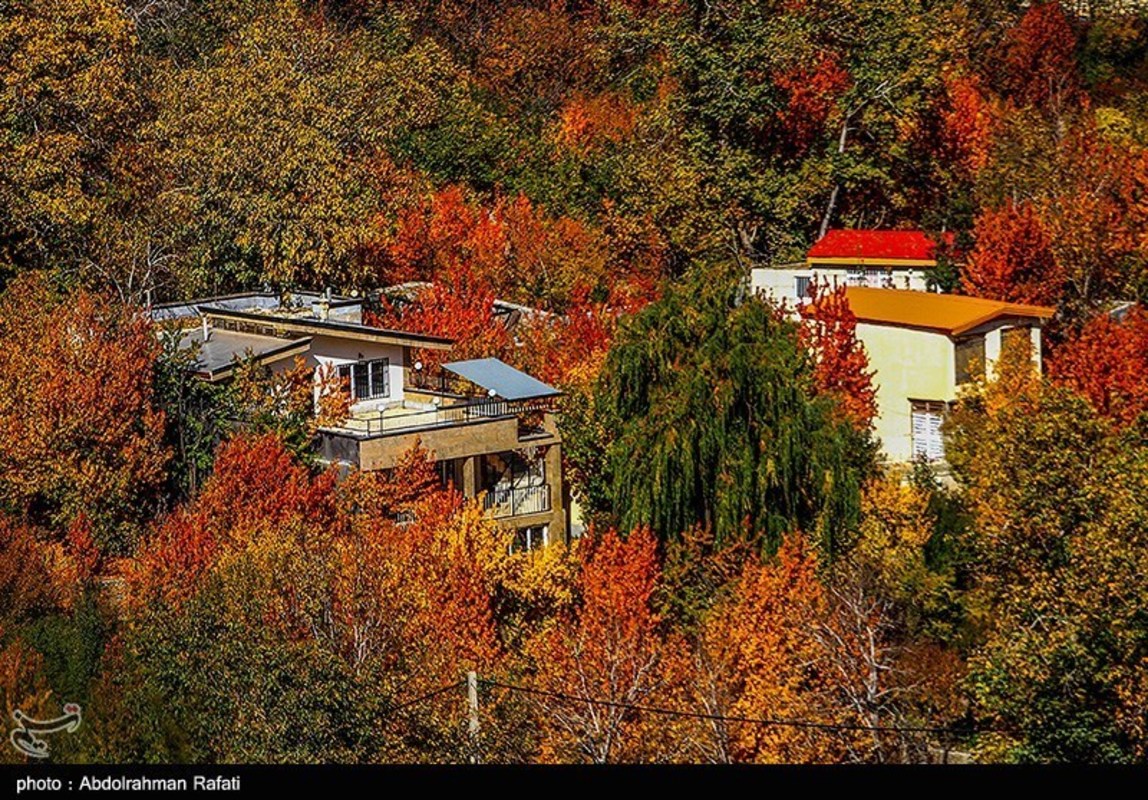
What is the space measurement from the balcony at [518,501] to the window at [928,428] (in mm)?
9998

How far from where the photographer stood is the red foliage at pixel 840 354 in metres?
46.6

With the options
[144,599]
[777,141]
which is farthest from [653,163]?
[144,599]

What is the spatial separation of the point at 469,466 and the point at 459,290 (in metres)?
→ 13.1

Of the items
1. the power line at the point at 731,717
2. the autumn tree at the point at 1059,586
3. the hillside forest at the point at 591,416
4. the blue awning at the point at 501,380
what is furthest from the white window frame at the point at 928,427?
the power line at the point at 731,717

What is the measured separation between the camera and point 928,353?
48062 millimetres

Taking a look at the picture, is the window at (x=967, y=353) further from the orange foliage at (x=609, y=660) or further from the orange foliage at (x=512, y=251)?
the orange foliage at (x=512, y=251)

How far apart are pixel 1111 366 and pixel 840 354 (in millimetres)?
6474

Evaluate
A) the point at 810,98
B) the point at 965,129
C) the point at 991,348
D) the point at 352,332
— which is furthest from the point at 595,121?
the point at 352,332

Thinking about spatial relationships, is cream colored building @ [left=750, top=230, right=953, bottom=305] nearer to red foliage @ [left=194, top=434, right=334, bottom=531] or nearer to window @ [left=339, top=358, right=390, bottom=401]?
window @ [left=339, top=358, right=390, bottom=401]

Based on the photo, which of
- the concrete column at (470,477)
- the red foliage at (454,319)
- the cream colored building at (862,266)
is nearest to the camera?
the concrete column at (470,477)

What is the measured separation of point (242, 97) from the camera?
5141 centimetres

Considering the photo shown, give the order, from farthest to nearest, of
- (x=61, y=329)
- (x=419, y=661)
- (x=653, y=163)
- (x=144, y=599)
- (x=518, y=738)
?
1. (x=653, y=163)
2. (x=61, y=329)
3. (x=144, y=599)
4. (x=419, y=661)
5. (x=518, y=738)

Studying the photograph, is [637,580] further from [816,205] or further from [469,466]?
[816,205]

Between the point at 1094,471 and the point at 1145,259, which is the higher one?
the point at 1145,259
